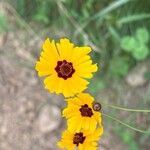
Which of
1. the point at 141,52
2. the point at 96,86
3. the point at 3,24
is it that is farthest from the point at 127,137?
the point at 3,24

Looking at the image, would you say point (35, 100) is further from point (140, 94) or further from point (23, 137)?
point (140, 94)

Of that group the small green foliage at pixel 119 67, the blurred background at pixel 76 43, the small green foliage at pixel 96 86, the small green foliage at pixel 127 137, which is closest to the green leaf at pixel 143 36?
the blurred background at pixel 76 43

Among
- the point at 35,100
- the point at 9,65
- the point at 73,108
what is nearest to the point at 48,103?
the point at 35,100

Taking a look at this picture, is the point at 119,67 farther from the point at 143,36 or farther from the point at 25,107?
the point at 25,107

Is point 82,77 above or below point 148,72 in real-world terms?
below

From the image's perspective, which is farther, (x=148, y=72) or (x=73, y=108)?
(x=148, y=72)

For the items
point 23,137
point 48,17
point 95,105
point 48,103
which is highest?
point 48,17

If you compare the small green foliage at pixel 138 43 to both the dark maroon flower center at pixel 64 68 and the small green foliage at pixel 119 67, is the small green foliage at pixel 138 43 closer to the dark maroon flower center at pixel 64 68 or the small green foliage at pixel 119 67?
the small green foliage at pixel 119 67
